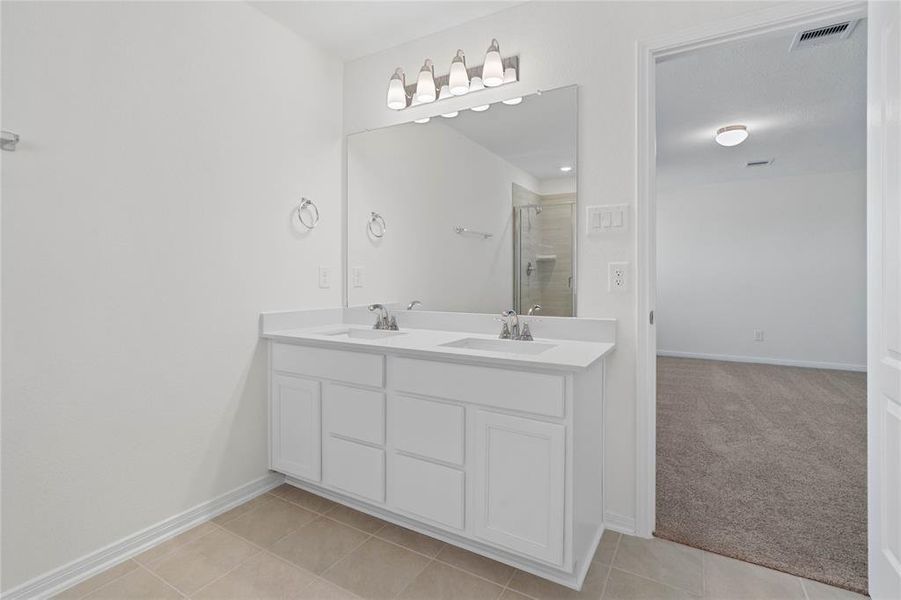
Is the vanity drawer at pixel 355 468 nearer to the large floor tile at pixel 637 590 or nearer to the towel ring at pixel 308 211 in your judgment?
the large floor tile at pixel 637 590

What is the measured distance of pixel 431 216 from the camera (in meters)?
2.44

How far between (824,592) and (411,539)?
145 centimetres

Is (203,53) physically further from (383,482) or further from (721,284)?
(721,284)

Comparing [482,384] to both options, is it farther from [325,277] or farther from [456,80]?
[456,80]

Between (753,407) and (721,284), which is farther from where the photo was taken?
(721,284)

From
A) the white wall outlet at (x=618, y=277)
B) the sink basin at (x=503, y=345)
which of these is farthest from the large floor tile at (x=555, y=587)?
the white wall outlet at (x=618, y=277)

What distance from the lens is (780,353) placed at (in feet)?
18.1

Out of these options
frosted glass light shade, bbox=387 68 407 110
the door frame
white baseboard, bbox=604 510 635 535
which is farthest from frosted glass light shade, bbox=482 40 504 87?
white baseboard, bbox=604 510 635 535

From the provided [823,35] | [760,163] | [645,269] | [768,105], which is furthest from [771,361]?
[645,269]

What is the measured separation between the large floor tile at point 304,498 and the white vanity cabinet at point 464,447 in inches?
2.2

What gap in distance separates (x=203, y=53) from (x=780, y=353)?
6.41m

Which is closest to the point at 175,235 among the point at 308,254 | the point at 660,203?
the point at 308,254

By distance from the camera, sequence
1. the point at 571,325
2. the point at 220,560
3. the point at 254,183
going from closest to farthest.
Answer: the point at 220,560 < the point at 571,325 < the point at 254,183

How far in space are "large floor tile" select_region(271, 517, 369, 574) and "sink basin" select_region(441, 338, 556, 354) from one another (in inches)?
34.4
